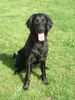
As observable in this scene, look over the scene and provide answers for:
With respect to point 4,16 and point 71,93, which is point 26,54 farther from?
point 4,16

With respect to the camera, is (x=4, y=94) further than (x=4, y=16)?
No

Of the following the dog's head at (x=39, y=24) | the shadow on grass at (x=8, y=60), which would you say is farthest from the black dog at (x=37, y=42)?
the shadow on grass at (x=8, y=60)

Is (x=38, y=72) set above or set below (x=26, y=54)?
below

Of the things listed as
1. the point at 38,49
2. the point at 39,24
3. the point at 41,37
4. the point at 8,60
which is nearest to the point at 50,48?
the point at 8,60

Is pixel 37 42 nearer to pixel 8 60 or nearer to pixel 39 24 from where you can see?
pixel 39 24

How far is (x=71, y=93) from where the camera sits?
18.1ft

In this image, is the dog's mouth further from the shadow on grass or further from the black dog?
the shadow on grass

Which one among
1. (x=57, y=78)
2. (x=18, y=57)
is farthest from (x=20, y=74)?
(x=57, y=78)

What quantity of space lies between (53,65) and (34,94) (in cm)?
144

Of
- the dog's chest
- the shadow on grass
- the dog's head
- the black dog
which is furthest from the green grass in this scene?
the dog's head

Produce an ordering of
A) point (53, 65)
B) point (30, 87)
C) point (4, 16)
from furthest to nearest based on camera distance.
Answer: point (4, 16)
point (53, 65)
point (30, 87)

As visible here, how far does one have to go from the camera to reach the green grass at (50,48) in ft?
18.2

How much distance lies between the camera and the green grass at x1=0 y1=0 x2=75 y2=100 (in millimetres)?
5555

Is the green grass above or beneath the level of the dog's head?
beneath
